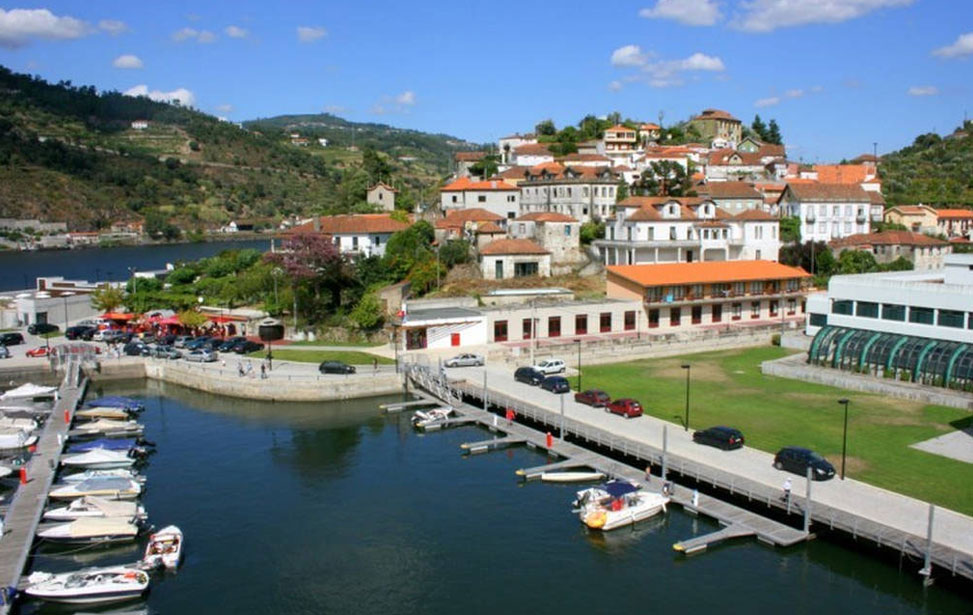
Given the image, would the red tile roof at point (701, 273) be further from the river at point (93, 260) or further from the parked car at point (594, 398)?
the river at point (93, 260)

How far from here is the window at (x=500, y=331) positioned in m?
59.0

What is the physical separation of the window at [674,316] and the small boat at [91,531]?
46288mm

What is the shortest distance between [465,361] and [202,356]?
1885 cm

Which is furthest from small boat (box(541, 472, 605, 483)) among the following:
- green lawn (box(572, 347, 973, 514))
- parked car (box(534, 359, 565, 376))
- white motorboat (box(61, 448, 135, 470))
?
white motorboat (box(61, 448, 135, 470))

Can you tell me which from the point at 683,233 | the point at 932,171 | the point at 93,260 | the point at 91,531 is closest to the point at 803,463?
the point at 91,531

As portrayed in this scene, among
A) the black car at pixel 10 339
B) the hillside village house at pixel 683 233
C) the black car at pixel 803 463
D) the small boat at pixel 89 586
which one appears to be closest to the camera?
the small boat at pixel 89 586

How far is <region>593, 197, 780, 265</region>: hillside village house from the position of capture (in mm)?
74625

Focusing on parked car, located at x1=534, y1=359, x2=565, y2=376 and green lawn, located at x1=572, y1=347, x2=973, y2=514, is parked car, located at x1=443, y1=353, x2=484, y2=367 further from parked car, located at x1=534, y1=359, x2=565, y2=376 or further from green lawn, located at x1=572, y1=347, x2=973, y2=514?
green lawn, located at x1=572, y1=347, x2=973, y2=514

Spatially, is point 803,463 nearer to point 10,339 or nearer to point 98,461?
point 98,461

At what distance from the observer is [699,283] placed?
216 feet

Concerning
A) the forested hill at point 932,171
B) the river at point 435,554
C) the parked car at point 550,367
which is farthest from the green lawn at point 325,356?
the forested hill at point 932,171

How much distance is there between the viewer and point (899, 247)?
277 ft

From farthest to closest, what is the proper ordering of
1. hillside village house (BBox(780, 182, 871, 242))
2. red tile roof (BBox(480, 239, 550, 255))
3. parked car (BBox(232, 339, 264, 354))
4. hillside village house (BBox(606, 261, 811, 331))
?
hillside village house (BBox(780, 182, 871, 242))
red tile roof (BBox(480, 239, 550, 255))
hillside village house (BBox(606, 261, 811, 331))
parked car (BBox(232, 339, 264, 354))

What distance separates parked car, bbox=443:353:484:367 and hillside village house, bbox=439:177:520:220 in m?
35.7
